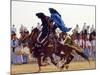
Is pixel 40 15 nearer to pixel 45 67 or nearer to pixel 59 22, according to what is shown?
pixel 59 22

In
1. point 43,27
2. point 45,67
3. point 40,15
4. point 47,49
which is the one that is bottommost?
point 45,67

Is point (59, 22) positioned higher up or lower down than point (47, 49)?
higher up

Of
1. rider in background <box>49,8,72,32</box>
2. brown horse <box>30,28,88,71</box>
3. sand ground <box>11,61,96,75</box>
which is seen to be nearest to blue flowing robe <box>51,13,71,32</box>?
rider in background <box>49,8,72,32</box>

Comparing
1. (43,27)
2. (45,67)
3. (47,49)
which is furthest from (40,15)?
(45,67)

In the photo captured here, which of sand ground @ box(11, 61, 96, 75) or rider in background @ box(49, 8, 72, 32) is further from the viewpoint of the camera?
rider in background @ box(49, 8, 72, 32)

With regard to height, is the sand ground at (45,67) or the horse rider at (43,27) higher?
the horse rider at (43,27)

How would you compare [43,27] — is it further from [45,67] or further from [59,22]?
[45,67]

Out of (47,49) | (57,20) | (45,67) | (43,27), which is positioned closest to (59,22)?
(57,20)

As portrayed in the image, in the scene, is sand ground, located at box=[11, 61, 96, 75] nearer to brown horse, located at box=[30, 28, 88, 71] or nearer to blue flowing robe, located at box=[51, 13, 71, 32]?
brown horse, located at box=[30, 28, 88, 71]

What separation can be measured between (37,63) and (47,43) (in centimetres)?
21

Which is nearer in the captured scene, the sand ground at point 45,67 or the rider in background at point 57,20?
the sand ground at point 45,67

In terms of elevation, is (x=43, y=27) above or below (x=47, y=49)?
above

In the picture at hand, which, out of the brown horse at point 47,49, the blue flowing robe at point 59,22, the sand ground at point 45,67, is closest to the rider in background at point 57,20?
the blue flowing robe at point 59,22

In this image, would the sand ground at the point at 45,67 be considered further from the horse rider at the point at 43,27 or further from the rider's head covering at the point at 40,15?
the rider's head covering at the point at 40,15
